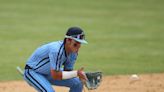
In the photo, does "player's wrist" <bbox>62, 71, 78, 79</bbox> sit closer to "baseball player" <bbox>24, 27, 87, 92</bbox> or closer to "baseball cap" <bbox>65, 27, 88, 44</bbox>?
"baseball player" <bbox>24, 27, 87, 92</bbox>

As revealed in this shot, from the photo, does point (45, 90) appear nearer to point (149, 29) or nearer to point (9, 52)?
point (9, 52)

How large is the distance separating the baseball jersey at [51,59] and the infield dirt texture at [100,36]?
2.85 meters

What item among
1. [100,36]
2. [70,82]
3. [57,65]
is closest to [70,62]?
[70,82]

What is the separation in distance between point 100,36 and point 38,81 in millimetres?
10419

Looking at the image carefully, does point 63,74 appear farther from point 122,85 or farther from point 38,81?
point 122,85

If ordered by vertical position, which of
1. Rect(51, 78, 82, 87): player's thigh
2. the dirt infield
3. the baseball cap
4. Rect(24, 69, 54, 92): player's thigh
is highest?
the baseball cap

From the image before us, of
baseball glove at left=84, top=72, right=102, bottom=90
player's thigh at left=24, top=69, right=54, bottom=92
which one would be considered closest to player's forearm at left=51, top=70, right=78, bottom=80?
player's thigh at left=24, top=69, right=54, bottom=92

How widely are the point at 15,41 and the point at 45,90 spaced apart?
9.29 meters

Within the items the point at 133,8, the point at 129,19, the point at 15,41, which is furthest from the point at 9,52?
the point at 133,8

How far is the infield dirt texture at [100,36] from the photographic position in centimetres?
1380

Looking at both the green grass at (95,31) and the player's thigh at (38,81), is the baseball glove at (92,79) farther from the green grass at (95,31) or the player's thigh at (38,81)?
the green grass at (95,31)

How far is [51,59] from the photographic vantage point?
29.8ft

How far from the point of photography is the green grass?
1557 cm

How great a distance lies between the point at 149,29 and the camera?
21.4 m
